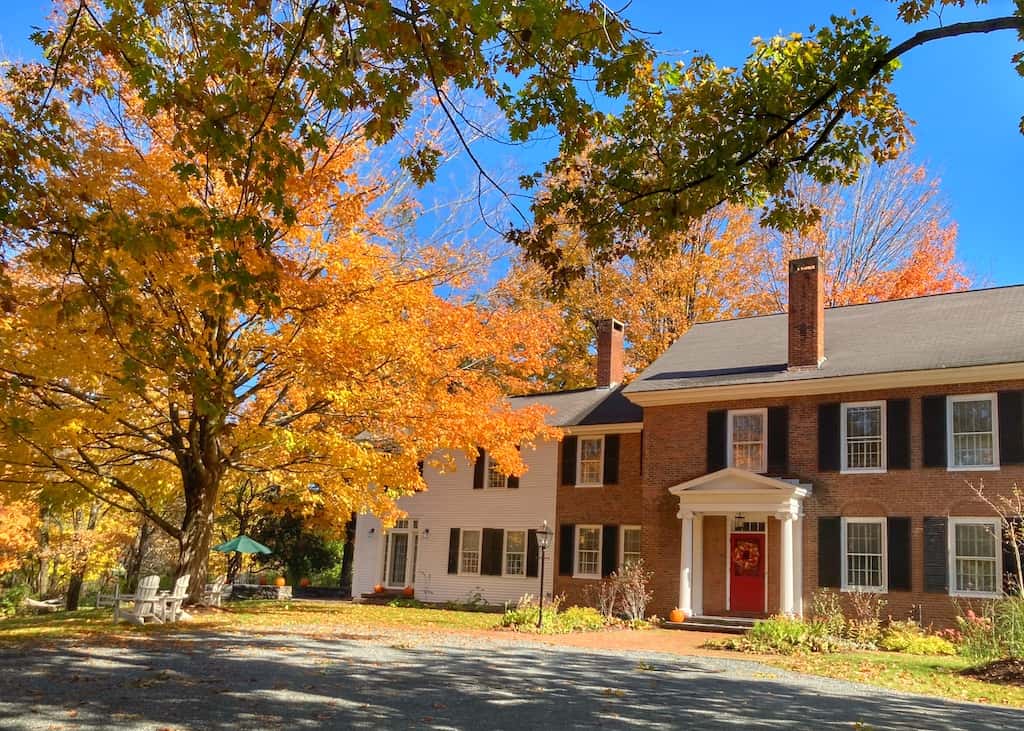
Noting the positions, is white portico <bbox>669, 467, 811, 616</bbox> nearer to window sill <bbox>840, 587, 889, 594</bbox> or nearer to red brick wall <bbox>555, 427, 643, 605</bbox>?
window sill <bbox>840, 587, 889, 594</bbox>

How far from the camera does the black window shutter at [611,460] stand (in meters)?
25.7

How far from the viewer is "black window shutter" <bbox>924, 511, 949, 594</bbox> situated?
61.7ft

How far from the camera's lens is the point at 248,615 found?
19.0 metres

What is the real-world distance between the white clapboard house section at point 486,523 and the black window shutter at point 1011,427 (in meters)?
9.36

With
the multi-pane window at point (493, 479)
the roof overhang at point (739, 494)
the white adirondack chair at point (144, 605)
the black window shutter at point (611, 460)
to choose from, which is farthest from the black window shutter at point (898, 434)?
the white adirondack chair at point (144, 605)

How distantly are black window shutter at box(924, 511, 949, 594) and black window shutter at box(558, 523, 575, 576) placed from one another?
992 cm

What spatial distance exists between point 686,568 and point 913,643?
589cm

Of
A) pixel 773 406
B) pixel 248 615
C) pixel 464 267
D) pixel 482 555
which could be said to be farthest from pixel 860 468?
pixel 248 615

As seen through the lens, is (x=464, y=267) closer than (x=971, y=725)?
No

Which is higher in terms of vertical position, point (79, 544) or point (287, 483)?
point (287, 483)

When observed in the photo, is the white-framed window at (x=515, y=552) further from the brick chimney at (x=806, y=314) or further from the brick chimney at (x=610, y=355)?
the brick chimney at (x=806, y=314)

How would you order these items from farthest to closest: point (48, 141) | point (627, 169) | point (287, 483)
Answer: point (287, 483) → point (627, 169) → point (48, 141)

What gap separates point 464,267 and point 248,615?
8.64 meters

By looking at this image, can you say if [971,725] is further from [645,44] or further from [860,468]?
[860,468]
